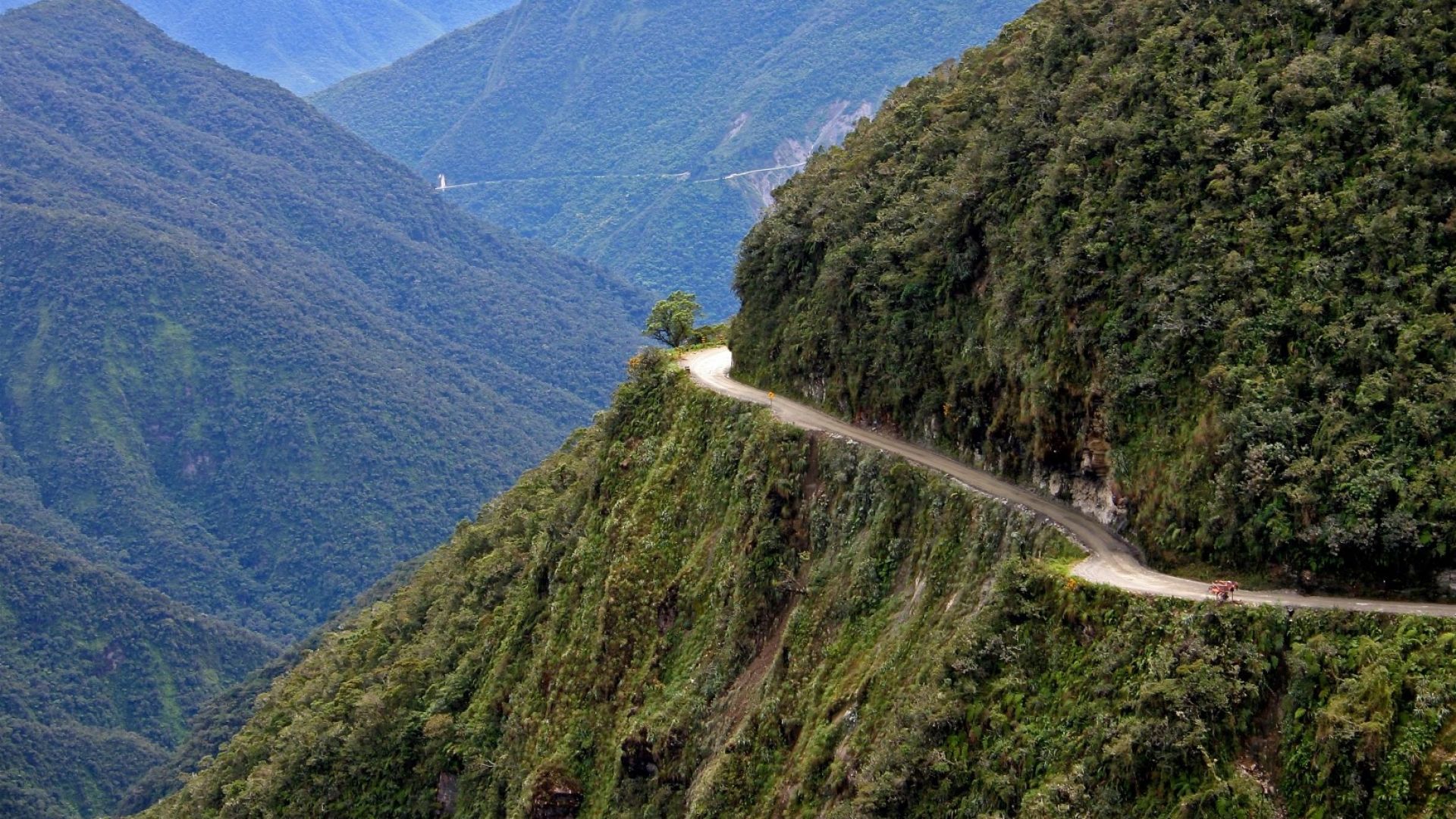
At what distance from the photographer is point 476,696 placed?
178ft

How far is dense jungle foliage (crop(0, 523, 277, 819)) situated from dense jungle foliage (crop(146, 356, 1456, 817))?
253ft

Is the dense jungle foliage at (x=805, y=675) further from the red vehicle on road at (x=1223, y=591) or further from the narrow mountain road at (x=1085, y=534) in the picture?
the narrow mountain road at (x=1085, y=534)

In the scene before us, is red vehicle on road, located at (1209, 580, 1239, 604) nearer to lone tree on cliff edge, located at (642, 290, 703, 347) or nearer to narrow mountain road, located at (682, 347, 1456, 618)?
narrow mountain road, located at (682, 347, 1456, 618)

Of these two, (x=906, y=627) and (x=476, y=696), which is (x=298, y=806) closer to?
(x=476, y=696)


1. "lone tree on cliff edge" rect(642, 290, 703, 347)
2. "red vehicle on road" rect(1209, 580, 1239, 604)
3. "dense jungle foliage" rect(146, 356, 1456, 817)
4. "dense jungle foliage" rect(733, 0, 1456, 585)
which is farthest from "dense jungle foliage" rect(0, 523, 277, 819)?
"red vehicle on road" rect(1209, 580, 1239, 604)

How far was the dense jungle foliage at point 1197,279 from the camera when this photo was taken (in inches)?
1081

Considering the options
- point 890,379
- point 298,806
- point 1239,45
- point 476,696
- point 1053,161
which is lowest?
point 298,806

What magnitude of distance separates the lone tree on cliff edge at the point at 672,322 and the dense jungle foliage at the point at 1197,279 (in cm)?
1828

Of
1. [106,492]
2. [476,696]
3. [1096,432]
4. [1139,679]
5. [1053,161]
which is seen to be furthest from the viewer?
[106,492]

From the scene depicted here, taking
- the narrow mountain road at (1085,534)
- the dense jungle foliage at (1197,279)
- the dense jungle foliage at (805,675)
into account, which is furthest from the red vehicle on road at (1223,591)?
the dense jungle foliage at (1197,279)

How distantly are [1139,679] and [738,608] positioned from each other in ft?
52.6

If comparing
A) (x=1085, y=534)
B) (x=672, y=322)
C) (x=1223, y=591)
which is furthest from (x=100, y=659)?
(x=1223, y=591)

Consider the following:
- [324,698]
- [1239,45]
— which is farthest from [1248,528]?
[324,698]

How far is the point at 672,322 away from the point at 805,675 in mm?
28860
